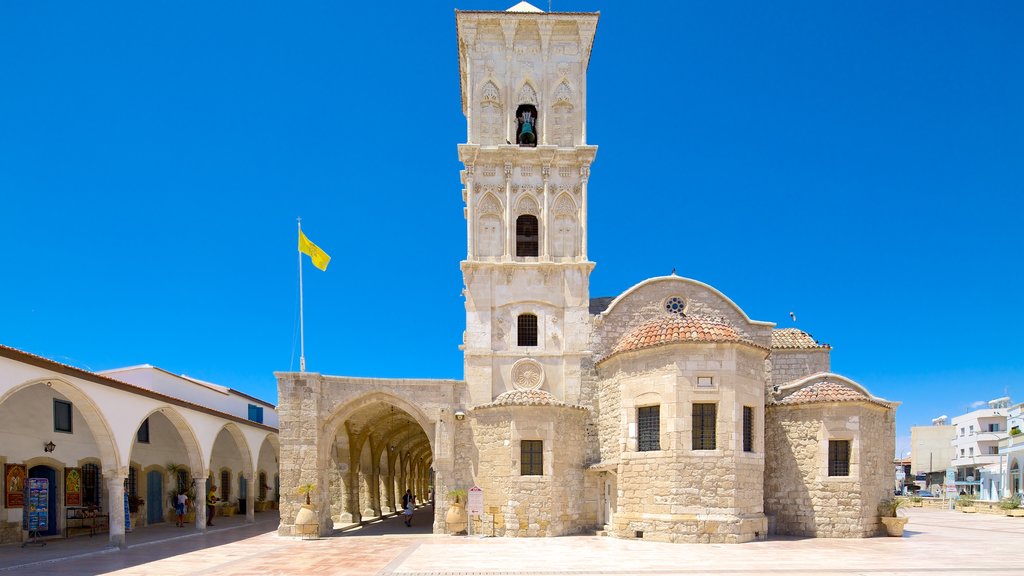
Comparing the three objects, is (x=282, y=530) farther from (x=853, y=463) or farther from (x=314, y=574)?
(x=853, y=463)

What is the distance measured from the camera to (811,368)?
24.7 meters

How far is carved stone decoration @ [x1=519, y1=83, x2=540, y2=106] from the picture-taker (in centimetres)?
2594

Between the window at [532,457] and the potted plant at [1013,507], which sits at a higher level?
the window at [532,457]

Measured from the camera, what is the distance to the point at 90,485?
75.9 ft

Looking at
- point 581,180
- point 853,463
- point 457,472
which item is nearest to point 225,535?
point 457,472

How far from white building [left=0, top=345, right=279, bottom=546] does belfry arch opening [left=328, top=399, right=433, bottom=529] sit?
4.51 m

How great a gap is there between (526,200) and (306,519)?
13.4 metres

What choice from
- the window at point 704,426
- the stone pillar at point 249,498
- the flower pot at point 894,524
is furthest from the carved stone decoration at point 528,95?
the stone pillar at point 249,498

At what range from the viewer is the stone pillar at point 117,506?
18.0 m

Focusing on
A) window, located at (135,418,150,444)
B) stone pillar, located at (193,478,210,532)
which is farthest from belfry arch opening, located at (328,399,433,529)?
window, located at (135,418,150,444)

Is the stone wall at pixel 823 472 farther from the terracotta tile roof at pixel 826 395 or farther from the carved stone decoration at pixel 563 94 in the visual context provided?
the carved stone decoration at pixel 563 94

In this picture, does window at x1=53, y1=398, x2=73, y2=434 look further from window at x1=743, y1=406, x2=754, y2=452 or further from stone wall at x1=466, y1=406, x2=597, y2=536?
window at x1=743, y1=406, x2=754, y2=452

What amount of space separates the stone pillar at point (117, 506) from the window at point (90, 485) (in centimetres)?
511

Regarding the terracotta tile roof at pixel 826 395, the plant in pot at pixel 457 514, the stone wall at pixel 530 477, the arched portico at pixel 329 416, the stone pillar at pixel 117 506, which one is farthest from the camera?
the arched portico at pixel 329 416
